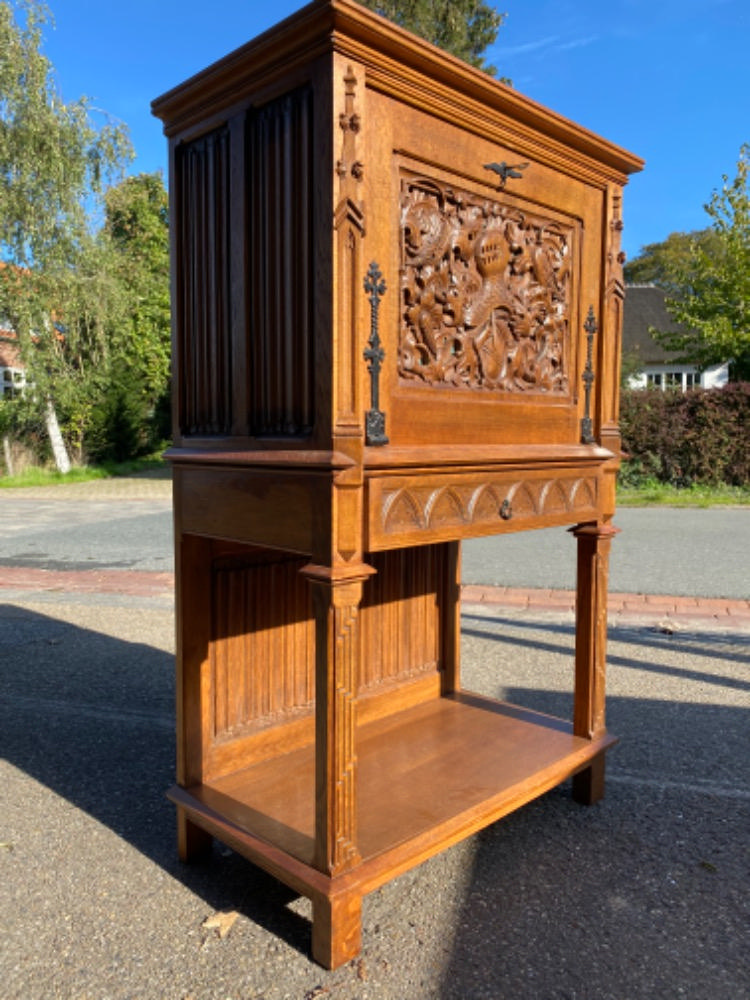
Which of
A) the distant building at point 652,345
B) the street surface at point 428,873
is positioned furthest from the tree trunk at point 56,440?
the distant building at point 652,345

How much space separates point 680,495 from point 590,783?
11941 millimetres

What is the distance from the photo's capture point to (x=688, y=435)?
14508mm

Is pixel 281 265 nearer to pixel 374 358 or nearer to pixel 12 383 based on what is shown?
pixel 374 358

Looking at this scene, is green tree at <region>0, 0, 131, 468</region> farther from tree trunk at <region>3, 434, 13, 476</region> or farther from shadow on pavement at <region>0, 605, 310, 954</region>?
shadow on pavement at <region>0, 605, 310, 954</region>

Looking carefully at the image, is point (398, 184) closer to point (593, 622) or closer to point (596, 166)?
point (596, 166)

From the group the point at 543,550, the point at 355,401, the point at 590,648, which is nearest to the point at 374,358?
the point at 355,401

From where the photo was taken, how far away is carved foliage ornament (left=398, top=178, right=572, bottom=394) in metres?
2.05

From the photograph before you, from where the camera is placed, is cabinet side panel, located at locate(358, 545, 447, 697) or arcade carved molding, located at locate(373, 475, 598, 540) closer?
arcade carved molding, located at locate(373, 475, 598, 540)

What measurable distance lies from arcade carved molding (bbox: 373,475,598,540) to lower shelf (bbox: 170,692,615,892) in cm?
86

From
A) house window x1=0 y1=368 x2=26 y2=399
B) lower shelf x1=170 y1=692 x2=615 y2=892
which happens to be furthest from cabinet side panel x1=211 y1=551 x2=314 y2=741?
house window x1=0 y1=368 x2=26 y2=399

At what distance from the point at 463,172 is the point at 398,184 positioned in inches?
10.7

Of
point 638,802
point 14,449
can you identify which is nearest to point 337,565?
point 638,802

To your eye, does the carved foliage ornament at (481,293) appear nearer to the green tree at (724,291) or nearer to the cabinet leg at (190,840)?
the cabinet leg at (190,840)

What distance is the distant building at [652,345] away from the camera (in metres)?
29.1
